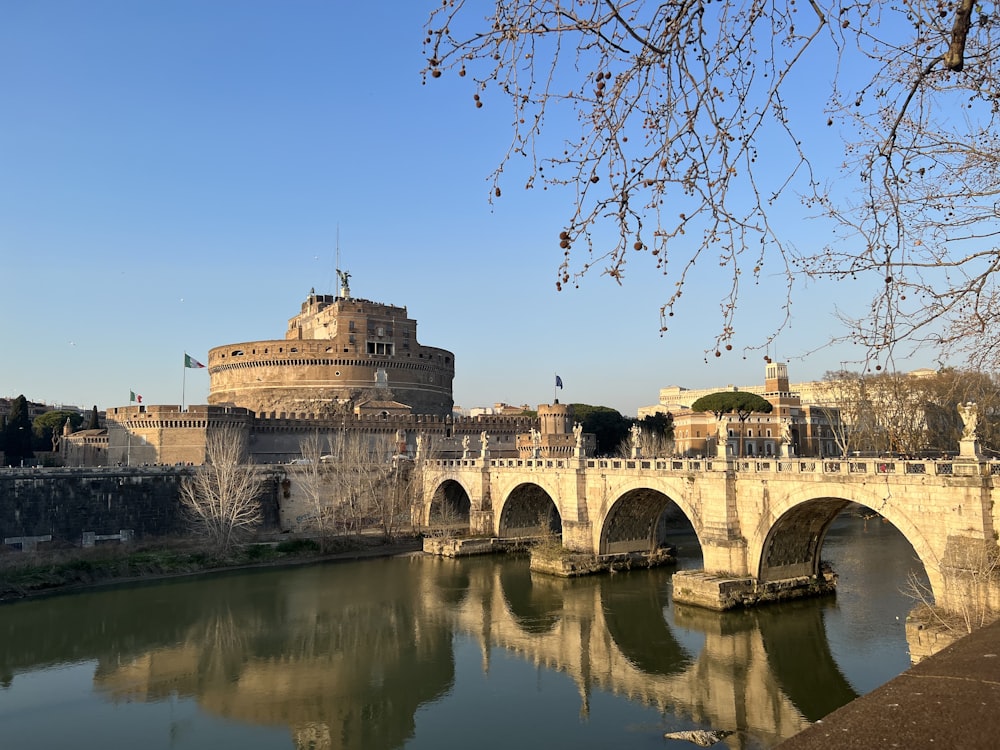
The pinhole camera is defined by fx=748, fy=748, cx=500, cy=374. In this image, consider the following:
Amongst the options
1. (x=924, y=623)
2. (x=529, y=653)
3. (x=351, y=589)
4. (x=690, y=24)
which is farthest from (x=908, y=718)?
(x=351, y=589)

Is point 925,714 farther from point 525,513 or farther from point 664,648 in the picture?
point 525,513

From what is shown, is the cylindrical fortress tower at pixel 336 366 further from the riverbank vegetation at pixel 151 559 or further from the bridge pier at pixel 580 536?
the bridge pier at pixel 580 536

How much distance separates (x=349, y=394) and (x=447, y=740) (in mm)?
41665

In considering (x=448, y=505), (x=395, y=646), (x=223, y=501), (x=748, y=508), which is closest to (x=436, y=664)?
(x=395, y=646)

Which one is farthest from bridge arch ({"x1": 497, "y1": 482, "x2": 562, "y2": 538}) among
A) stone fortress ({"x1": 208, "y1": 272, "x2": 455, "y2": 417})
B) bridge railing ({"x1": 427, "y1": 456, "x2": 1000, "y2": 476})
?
stone fortress ({"x1": 208, "y1": 272, "x2": 455, "y2": 417})

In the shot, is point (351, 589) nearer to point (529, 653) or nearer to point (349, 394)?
point (529, 653)

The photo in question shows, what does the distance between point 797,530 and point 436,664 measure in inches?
416

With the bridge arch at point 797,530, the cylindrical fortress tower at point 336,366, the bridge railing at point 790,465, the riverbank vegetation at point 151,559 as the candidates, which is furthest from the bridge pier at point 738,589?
the cylindrical fortress tower at point 336,366

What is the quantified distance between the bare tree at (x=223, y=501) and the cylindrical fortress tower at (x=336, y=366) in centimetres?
1607

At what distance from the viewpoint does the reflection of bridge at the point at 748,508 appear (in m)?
15.0

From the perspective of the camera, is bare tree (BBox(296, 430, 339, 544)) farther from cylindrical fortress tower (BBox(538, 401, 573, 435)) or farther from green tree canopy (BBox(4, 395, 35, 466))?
green tree canopy (BBox(4, 395, 35, 466))

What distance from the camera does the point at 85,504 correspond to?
30.5 meters

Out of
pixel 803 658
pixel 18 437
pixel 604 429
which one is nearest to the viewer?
pixel 803 658

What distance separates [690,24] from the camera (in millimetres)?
3434
